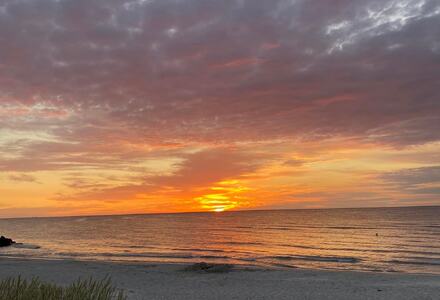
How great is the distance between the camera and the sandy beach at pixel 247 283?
63.0 feet

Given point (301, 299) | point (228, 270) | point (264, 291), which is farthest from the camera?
point (228, 270)

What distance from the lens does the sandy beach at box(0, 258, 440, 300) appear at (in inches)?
755

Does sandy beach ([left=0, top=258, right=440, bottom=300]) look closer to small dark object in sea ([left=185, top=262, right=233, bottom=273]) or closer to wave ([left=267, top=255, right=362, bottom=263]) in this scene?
small dark object in sea ([left=185, top=262, right=233, bottom=273])

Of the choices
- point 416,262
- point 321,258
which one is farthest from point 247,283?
point 416,262

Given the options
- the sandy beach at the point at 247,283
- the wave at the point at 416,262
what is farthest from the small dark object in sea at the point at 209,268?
the wave at the point at 416,262

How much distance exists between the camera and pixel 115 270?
2791 centimetres

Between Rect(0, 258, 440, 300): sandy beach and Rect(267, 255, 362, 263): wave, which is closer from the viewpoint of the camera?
Rect(0, 258, 440, 300): sandy beach

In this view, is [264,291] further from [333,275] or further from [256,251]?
[256,251]

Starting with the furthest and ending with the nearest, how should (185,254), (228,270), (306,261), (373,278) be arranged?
(185,254) → (306,261) → (228,270) → (373,278)

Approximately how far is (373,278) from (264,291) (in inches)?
296

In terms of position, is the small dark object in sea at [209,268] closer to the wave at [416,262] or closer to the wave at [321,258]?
the wave at [321,258]

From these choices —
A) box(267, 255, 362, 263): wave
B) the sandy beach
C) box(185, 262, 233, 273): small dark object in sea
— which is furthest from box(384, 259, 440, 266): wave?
box(185, 262, 233, 273): small dark object in sea

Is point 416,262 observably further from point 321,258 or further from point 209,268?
point 209,268

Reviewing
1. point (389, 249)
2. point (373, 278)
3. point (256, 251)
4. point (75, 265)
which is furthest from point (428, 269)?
point (75, 265)
